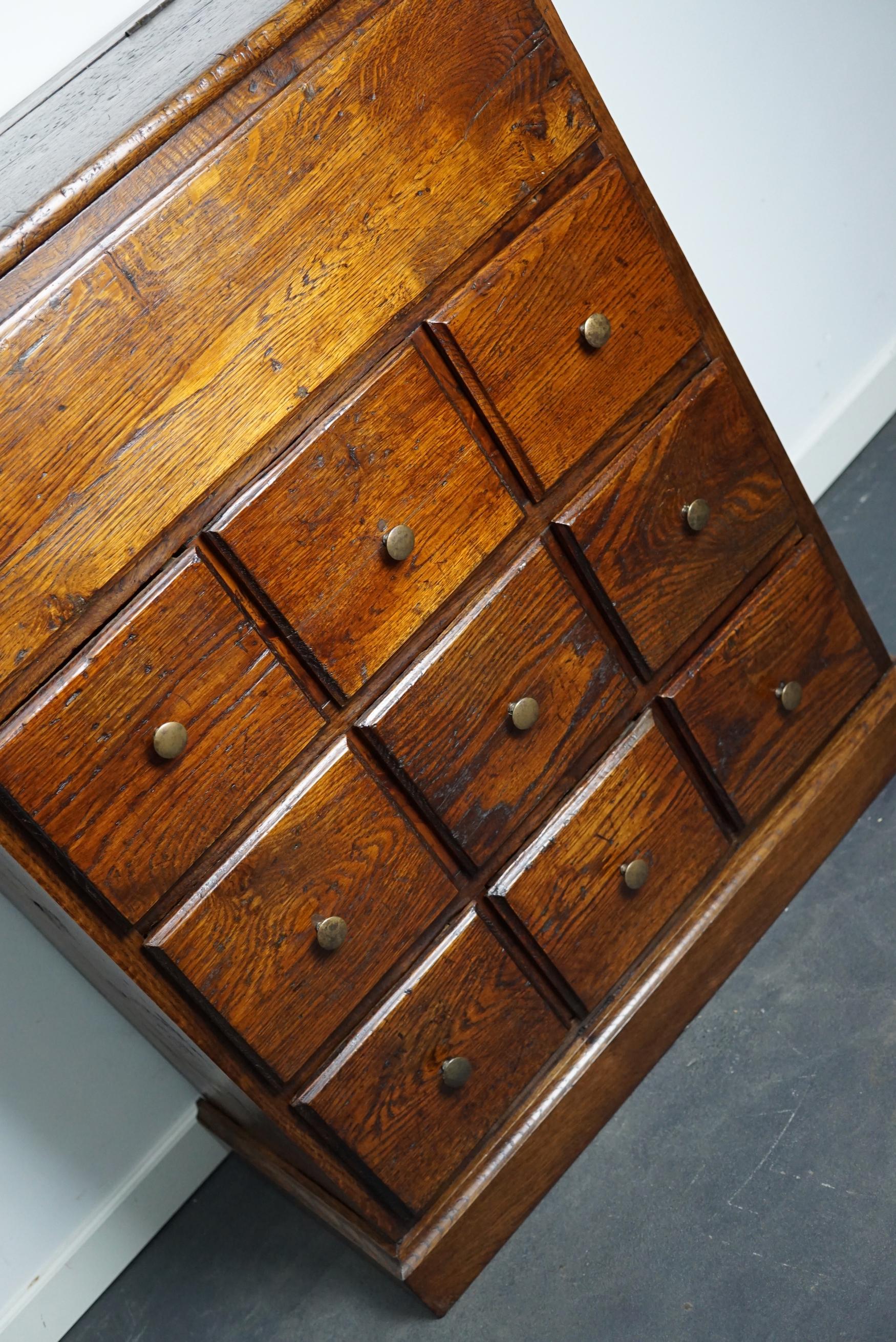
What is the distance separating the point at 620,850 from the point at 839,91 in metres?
1.63

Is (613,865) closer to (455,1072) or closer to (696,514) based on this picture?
(455,1072)

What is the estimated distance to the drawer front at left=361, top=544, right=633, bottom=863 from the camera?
1.43 meters

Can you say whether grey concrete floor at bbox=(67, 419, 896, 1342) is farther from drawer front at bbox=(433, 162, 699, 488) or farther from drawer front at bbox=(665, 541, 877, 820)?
A: drawer front at bbox=(433, 162, 699, 488)

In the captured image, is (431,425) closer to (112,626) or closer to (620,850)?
(112,626)

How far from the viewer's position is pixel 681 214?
226 cm

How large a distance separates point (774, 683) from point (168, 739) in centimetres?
91

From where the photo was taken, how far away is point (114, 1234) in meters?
1.91

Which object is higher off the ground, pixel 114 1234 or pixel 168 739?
pixel 168 739

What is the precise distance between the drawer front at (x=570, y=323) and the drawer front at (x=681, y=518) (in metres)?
0.06

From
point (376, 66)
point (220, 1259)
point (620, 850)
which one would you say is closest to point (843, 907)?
point (620, 850)

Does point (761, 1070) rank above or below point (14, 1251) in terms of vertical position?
below

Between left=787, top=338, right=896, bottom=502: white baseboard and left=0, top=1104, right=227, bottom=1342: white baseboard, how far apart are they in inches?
66.4

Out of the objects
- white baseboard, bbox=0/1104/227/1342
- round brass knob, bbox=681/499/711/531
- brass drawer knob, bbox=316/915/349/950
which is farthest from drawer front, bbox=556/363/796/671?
white baseboard, bbox=0/1104/227/1342

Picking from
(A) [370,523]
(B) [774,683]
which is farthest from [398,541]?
(B) [774,683]
